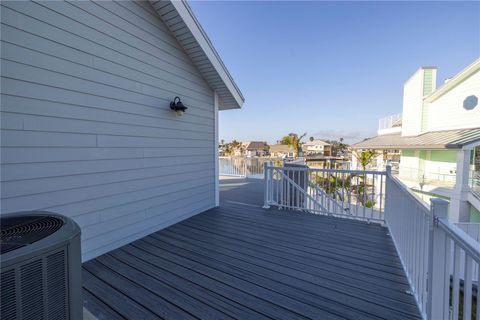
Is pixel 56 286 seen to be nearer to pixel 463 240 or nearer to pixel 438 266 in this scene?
pixel 463 240

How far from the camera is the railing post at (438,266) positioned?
1301mm

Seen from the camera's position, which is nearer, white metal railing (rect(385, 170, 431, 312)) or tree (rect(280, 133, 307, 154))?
white metal railing (rect(385, 170, 431, 312))

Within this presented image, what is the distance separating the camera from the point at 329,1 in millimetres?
6422

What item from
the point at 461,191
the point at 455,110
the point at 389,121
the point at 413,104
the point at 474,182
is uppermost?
A: the point at 413,104

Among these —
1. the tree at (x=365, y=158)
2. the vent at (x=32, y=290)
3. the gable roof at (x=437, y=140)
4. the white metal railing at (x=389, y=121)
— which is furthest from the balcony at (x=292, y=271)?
the white metal railing at (x=389, y=121)

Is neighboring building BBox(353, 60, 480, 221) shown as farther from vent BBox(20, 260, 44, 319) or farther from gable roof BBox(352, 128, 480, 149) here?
vent BBox(20, 260, 44, 319)

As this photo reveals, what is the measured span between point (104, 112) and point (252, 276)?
8.47ft

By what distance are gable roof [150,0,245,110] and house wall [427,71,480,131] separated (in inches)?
416

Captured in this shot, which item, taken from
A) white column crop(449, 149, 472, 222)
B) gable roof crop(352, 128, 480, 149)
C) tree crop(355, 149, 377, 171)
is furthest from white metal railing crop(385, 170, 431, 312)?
tree crop(355, 149, 377, 171)

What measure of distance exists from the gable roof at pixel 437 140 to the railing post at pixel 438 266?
9.49 meters

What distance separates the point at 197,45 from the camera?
357 cm

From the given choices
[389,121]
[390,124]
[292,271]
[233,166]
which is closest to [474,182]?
[390,124]

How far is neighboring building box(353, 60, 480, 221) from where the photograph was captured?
8.34 metres

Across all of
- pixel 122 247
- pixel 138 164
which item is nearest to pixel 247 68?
pixel 138 164
